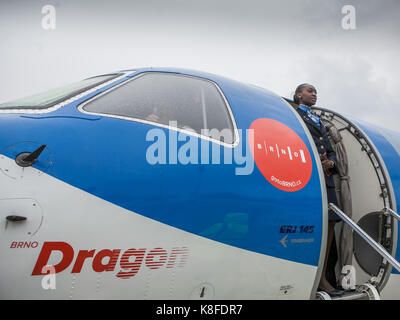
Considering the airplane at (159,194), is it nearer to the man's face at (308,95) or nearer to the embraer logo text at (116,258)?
the embraer logo text at (116,258)

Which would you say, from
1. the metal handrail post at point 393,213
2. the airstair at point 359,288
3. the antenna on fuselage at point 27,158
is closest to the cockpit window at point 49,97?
the antenna on fuselage at point 27,158

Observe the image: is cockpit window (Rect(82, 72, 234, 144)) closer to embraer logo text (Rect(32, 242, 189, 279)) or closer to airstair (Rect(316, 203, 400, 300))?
embraer logo text (Rect(32, 242, 189, 279))

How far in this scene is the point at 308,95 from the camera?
185 inches

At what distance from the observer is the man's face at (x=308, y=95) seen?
470 cm

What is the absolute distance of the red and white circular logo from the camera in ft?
9.70

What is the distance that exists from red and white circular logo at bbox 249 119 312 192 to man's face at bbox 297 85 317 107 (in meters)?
1.52

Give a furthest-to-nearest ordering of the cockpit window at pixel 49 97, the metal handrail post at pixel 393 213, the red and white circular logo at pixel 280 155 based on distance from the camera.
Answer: the metal handrail post at pixel 393 213 → the red and white circular logo at pixel 280 155 → the cockpit window at pixel 49 97

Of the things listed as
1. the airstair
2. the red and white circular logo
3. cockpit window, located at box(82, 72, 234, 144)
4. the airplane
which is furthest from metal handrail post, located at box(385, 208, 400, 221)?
cockpit window, located at box(82, 72, 234, 144)

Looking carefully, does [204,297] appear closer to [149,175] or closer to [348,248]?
[149,175]

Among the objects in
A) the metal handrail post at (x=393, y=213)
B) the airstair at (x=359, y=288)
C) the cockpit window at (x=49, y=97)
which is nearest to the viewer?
the cockpit window at (x=49, y=97)

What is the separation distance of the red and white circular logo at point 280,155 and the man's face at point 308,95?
1.52 metres

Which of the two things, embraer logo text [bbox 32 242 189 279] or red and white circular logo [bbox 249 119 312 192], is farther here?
red and white circular logo [bbox 249 119 312 192]

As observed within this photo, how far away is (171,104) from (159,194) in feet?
3.08
